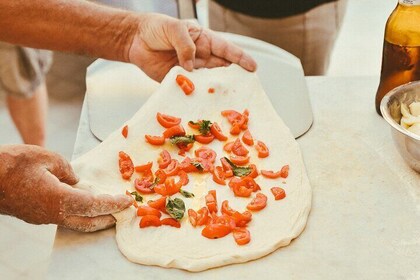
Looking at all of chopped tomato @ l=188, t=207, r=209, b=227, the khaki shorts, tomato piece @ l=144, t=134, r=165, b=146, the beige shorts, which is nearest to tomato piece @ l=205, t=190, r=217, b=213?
chopped tomato @ l=188, t=207, r=209, b=227

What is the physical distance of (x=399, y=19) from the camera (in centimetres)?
Result: 137

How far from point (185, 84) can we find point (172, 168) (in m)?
0.31

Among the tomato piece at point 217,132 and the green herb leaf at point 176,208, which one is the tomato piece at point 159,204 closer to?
the green herb leaf at point 176,208

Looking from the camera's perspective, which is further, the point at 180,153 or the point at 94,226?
the point at 180,153

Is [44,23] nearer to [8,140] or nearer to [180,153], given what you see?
[180,153]

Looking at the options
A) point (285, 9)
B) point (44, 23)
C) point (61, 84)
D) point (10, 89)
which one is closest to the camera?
point (44, 23)

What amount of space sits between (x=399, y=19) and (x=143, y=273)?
835mm

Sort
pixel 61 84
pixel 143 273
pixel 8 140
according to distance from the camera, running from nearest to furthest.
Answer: pixel 143 273 < pixel 8 140 < pixel 61 84

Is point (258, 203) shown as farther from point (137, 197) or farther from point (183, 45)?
point (183, 45)

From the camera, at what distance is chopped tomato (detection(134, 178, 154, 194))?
1.28 meters

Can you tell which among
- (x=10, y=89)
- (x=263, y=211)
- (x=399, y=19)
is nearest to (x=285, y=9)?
(x=399, y=19)

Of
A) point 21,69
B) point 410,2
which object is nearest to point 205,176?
point 410,2

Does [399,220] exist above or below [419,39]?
below

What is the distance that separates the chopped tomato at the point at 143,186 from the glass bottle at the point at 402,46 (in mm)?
657
